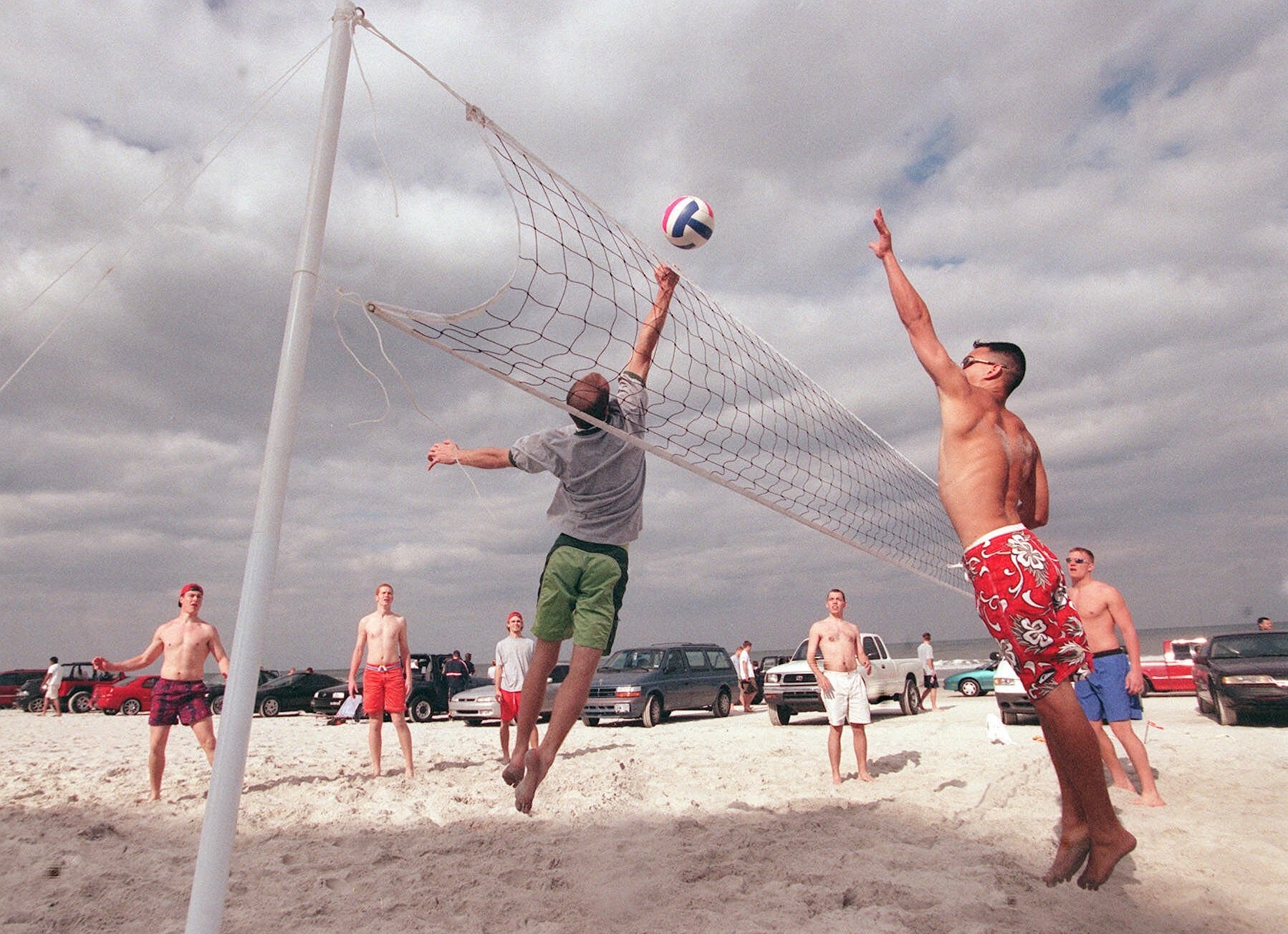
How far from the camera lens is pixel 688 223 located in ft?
15.4

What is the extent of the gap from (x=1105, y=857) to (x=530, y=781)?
7.77 feet

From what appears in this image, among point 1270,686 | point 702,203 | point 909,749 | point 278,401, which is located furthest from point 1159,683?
point 278,401

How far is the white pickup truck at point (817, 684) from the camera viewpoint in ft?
44.7

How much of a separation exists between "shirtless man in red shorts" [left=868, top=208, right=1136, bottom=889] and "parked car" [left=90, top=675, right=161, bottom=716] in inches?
838

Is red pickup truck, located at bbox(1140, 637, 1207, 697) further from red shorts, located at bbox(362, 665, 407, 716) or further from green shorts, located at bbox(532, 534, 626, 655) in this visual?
green shorts, located at bbox(532, 534, 626, 655)

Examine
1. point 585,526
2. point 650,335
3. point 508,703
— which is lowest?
point 508,703

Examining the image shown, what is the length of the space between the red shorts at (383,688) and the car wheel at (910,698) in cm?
1113

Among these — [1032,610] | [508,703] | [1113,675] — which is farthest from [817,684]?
[1032,610]

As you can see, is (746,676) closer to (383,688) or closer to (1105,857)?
(383,688)

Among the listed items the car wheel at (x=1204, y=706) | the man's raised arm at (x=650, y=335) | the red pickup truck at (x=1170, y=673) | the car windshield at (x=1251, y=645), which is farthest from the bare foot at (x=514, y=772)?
the red pickup truck at (x=1170, y=673)

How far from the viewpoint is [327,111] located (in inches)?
116

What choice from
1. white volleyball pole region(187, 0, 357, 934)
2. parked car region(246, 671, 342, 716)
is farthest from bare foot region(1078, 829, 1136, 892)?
parked car region(246, 671, 342, 716)

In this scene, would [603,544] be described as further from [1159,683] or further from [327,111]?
[1159,683]

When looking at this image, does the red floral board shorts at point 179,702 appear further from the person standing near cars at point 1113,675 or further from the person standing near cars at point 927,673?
the person standing near cars at point 927,673
